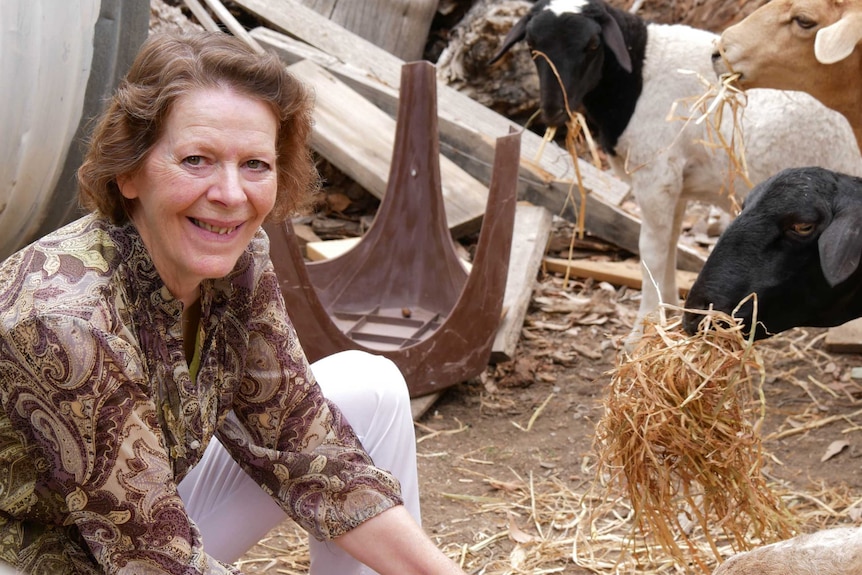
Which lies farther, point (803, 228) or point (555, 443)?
point (555, 443)

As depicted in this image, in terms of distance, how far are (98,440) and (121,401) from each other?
8 centimetres

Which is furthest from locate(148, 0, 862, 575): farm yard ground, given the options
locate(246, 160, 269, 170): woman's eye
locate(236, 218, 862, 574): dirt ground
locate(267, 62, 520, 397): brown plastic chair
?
locate(246, 160, 269, 170): woman's eye

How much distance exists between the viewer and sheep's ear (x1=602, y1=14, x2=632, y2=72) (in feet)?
15.6

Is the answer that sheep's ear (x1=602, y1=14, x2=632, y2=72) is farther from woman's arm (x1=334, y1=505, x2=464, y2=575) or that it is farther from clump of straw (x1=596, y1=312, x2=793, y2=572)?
woman's arm (x1=334, y1=505, x2=464, y2=575)

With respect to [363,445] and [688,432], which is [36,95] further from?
[688,432]

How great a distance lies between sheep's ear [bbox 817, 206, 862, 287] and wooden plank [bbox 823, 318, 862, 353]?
230 centimetres

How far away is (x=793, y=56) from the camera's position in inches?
147

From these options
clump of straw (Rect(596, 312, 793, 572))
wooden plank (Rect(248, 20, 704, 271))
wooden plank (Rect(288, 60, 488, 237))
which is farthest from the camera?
wooden plank (Rect(248, 20, 704, 271))

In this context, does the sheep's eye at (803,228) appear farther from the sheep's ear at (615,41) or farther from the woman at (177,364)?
the sheep's ear at (615,41)

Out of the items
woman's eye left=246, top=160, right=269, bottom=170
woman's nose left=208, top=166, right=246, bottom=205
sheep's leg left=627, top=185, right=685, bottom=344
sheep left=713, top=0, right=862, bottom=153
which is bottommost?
sheep's leg left=627, top=185, right=685, bottom=344

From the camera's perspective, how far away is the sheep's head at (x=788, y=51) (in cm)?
367

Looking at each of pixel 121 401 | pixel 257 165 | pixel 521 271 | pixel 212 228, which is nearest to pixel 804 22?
pixel 521 271

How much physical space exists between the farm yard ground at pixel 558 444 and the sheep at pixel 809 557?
980 mm

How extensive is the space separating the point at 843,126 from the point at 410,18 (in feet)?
12.7
